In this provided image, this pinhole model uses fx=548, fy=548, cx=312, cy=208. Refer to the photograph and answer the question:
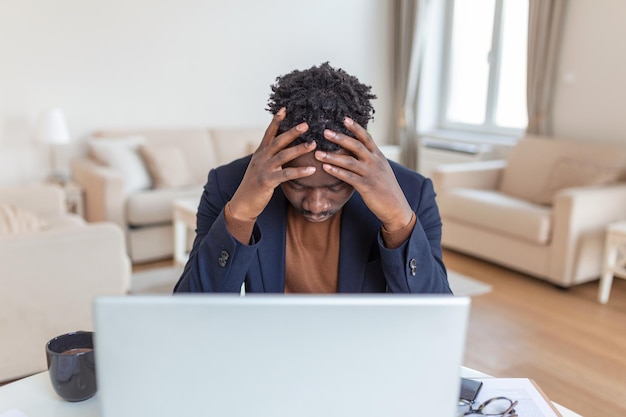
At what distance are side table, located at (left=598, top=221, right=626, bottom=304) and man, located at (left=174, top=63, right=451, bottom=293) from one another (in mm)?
2254

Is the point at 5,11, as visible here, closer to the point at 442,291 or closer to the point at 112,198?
the point at 112,198

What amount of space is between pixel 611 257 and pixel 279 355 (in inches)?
117

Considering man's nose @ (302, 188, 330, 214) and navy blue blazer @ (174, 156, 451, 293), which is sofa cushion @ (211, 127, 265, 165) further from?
man's nose @ (302, 188, 330, 214)

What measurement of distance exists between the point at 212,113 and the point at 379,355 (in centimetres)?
430

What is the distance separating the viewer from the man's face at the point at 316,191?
0.92 meters

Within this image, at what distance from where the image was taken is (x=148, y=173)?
3889mm

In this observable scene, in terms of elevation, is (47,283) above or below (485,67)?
below

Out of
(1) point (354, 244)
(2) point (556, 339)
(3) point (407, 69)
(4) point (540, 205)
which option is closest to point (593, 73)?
(4) point (540, 205)

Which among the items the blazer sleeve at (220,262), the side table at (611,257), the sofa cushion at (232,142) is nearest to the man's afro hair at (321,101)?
the blazer sleeve at (220,262)

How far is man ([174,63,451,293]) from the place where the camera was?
0.89 metres

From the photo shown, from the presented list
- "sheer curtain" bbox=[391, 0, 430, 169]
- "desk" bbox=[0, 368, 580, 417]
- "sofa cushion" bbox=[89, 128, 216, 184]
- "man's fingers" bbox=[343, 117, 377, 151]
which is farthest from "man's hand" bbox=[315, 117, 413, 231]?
"sheer curtain" bbox=[391, 0, 430, 169]

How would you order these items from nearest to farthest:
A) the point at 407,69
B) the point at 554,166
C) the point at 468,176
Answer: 1. the point at 554,166
2. the point at 468,176
3. the point at 407,69

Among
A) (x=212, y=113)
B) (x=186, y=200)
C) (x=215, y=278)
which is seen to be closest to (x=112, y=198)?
(x=186, y=200)

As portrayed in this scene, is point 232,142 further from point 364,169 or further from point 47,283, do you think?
point 364,169
